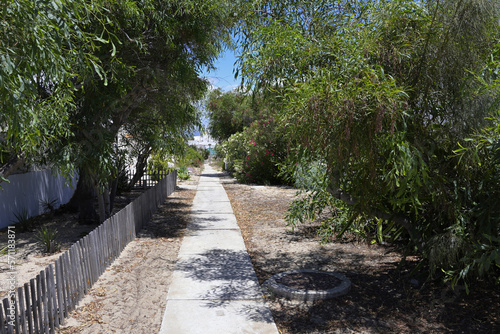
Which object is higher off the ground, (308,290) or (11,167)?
(11,167)

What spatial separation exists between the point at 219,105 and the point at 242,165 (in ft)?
31.3

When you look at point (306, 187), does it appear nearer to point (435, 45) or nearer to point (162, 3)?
point (435, 45)

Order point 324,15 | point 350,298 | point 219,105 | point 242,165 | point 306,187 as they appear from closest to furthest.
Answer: point 350,298
point 324,15
point 306,187
point 242,165
point 219,105

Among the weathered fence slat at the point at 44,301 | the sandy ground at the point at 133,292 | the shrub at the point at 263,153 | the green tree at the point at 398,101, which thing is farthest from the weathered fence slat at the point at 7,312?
the shrub at the point at 263,153

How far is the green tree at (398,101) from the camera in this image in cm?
433

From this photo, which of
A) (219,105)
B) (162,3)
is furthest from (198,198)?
(219,105)

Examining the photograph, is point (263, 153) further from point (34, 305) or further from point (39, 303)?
point (34, 305)

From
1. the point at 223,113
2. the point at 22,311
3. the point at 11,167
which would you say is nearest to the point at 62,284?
the point at 22,311

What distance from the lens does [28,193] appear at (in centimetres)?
1136

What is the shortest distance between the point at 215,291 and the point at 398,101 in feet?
11.6

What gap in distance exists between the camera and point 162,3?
8695 mm

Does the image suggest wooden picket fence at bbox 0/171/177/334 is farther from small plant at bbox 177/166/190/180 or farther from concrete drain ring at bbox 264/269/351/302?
small plant at bbox 177/166/190/180

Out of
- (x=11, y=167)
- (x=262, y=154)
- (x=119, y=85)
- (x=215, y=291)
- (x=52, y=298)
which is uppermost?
(x=119, y=85)

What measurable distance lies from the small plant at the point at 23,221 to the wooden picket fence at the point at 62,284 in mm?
3230
